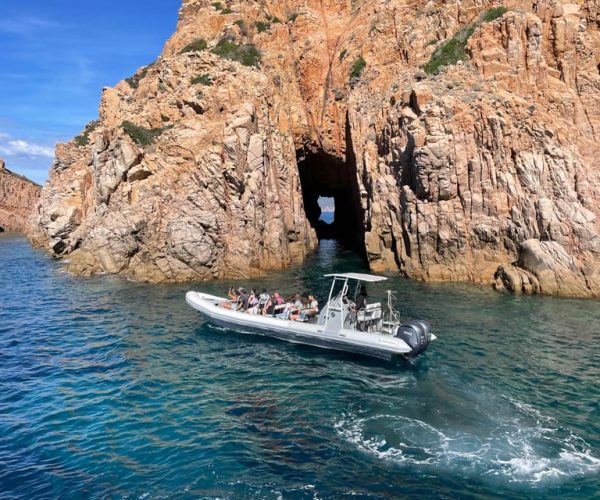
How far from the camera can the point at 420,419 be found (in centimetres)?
1243

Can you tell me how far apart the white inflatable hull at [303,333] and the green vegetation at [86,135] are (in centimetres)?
5389

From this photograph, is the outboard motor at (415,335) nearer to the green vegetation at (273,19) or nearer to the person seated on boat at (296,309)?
the person seated on boat at (296,309)

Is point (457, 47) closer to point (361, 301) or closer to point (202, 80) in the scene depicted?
point (202, 80)

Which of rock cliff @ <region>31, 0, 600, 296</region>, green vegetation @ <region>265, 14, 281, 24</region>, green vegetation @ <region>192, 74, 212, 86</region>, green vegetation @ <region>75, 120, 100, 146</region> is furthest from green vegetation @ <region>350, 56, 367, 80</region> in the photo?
green vegetation @ <region>75, 120, 100, 146</region>

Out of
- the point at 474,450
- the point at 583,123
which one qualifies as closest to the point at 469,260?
the point at 583,123

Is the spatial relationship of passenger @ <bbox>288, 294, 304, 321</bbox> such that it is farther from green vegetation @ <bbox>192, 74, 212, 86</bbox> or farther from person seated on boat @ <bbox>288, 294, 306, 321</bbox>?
green vegetation @ <bbox>192, 74, 212, 86</bbox>

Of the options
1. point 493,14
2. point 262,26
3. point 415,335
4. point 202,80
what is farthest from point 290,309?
point 262,26

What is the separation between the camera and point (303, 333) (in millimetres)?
19250

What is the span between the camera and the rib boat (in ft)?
56.2

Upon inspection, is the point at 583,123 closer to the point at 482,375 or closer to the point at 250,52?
the point at 482,375

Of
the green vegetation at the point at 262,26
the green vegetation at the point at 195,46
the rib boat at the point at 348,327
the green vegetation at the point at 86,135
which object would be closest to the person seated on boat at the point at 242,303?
the rib boat at the point at 348,327

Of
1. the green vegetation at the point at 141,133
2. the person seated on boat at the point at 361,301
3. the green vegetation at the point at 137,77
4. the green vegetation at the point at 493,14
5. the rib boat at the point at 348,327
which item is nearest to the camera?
the rib boat at the point at 348,327

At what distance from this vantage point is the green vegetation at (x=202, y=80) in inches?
1510

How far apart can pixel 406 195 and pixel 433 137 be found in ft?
15.2
